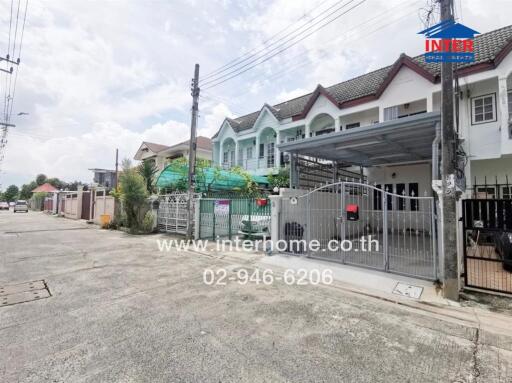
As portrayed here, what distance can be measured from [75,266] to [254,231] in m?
5.84

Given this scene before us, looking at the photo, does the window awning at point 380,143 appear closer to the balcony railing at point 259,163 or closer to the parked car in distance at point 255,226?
the parked car in distance at point 255,226

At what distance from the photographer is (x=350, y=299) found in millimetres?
4934

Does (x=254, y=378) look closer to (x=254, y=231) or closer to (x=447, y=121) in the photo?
(x=447, y=121)

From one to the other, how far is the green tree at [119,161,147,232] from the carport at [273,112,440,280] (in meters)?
8.42

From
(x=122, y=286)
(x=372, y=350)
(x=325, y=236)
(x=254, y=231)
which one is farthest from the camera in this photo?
(x=254, y=231)

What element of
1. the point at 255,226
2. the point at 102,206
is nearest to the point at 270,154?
the point at 255,226

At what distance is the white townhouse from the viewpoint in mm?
8836

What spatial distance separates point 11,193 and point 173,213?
83673mm

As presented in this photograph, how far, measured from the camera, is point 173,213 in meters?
13.5

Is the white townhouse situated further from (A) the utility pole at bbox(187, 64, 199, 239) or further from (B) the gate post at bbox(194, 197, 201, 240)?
(B) the gate post at bbox(194, 197, 201, 240)

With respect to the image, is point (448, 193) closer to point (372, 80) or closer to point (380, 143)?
point (380, 143)

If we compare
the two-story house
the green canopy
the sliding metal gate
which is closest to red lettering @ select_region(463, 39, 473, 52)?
the sliding metal gate

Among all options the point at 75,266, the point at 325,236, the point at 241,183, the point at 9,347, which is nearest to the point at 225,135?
the point at 241,183

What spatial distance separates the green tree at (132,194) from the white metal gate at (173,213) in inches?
41.2
